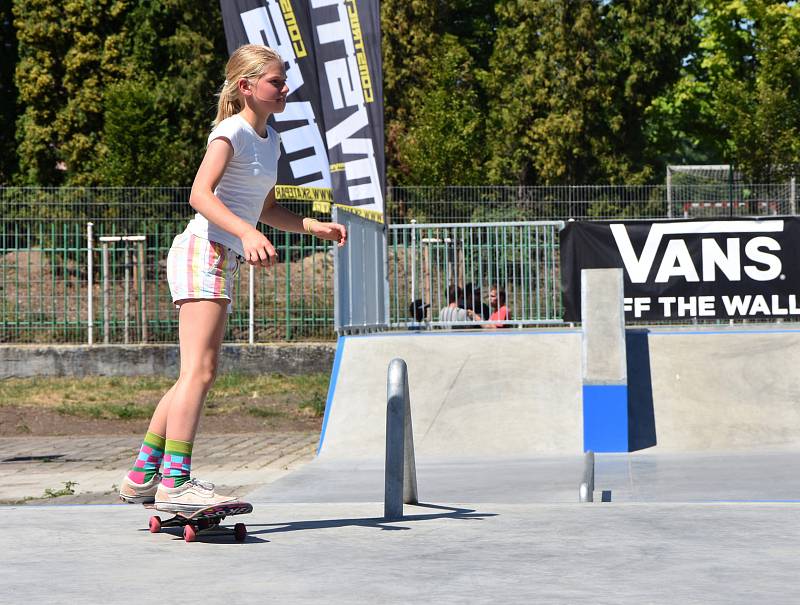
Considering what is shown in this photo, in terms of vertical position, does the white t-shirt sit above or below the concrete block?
above

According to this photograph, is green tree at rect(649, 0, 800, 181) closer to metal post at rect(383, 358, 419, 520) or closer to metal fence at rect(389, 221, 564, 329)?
metal fence at rect(389, 221, 564, 329)

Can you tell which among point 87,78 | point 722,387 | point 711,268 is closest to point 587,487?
point 722,387

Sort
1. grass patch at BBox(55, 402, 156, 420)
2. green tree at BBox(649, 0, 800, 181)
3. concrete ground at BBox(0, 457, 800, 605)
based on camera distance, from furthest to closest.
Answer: green tree at BBox(649, 0, 800, 181) → grass patch at BBox(55, 402, 156, 420) → concrete ground at BBox(0, 457, 800, 605)

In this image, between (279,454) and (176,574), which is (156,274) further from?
(176,574)

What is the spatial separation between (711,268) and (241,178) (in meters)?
8.52

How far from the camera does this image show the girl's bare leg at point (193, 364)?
444 cm

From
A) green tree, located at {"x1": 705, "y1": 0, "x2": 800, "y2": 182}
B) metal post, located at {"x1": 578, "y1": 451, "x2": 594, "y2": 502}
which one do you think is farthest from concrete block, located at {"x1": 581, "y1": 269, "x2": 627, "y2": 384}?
green tree, located at {"x1": 705, "y1": 0, "x2": 800, "y2": 182}

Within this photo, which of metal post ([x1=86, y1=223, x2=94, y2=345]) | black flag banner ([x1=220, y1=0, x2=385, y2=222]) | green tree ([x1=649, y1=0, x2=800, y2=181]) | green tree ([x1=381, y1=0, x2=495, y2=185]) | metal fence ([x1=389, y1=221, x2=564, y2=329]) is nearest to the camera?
black flag banner ([x1=220, y1=0, x2=385, y2=222])

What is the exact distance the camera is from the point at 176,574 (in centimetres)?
373

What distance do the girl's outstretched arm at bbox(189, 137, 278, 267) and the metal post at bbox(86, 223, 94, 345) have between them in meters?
14.2

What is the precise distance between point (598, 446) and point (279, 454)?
2979mm

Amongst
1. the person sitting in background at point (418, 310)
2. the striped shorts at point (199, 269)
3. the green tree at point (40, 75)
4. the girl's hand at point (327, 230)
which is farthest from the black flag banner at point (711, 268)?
the green tree at point (40, 75)

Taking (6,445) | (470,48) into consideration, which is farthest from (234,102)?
(470,48)

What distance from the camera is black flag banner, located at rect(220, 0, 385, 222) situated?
12.5 m
